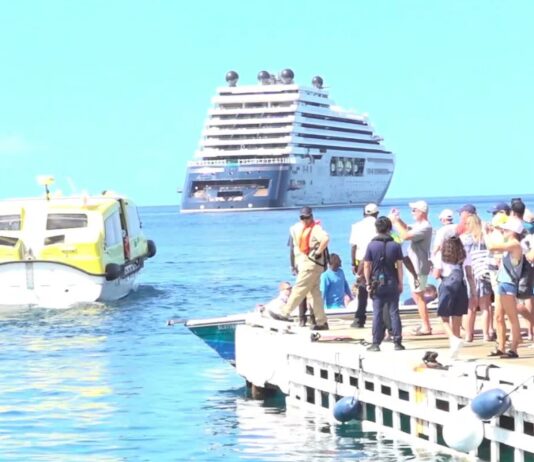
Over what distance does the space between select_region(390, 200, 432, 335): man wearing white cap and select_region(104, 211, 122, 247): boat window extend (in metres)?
15.7

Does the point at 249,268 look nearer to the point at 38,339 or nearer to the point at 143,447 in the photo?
the point at 38,339

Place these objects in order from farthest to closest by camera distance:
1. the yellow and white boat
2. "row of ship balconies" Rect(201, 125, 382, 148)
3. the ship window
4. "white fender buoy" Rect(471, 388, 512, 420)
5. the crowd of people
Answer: the ship window < "row of ship balconies" Rect(201, 125, 382, 148) < the yellow and white boat < the crowd of people < "white fender buoy" Rect(471, 388, 512, 420)

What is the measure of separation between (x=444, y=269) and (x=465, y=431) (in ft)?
9.21

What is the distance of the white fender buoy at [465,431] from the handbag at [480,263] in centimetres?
281

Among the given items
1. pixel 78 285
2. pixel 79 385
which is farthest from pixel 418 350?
pixel 78 285

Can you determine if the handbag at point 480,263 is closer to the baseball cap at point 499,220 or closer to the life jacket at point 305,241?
the baseball cap at point 499,220

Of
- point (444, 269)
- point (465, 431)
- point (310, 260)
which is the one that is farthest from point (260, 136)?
point (465, 431)

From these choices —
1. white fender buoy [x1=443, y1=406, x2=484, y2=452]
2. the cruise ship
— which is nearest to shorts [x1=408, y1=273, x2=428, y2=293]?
white fender buoy [x1=443, y1=406, x2=484, y2=452]

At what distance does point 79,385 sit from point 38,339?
6384 millimetres

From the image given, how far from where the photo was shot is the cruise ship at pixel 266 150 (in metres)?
124

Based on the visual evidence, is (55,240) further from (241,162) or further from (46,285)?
(241,162)

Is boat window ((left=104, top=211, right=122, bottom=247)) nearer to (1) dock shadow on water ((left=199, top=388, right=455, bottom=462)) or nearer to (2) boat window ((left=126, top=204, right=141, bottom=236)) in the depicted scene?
(2) boat window ((left=126, top=204, right=141, bottom=236))

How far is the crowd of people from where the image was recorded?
39.8ft

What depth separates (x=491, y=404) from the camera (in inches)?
409
